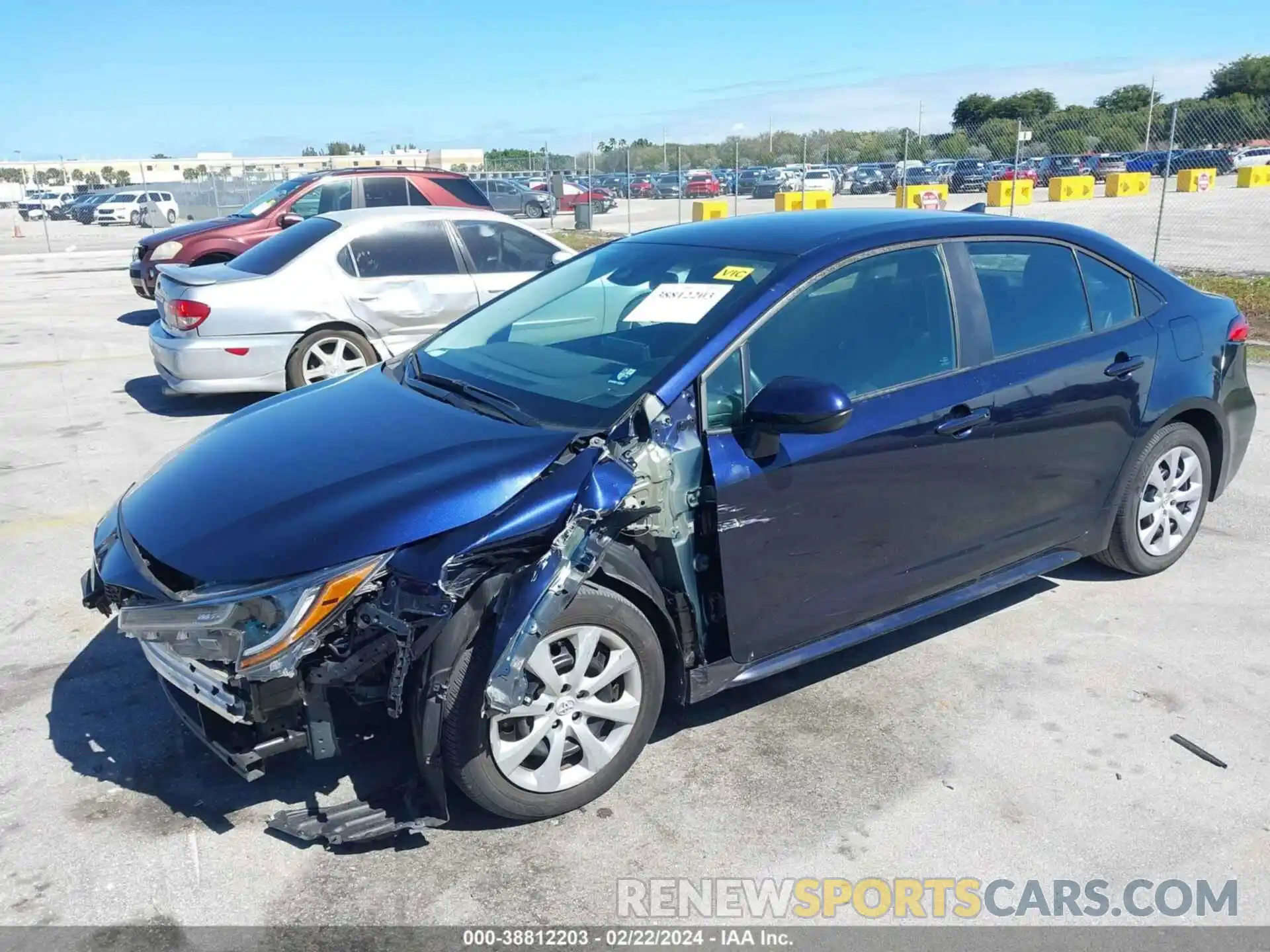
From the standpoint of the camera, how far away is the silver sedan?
769 cm

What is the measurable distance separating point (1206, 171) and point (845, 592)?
140 feet

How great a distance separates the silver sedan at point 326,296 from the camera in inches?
303

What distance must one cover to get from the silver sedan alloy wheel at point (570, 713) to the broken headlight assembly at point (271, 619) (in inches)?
21.4

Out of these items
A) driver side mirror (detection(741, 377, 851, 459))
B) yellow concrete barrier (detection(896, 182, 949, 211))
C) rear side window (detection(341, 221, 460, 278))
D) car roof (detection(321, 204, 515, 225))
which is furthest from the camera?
yellow concrete barrier (detection(896, 182, 949, 211))

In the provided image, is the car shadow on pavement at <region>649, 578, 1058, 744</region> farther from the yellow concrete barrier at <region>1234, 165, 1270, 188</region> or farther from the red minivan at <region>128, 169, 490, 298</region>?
the yellow concrete barrier at <region>1234, 165, 1270, 188</region>

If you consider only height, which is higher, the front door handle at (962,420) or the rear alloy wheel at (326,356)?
the front door handle at (962,420)

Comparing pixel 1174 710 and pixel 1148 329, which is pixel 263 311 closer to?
pixel 1148 329

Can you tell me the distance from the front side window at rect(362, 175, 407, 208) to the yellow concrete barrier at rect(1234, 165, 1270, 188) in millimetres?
37519

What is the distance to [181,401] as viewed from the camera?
8.80 meters

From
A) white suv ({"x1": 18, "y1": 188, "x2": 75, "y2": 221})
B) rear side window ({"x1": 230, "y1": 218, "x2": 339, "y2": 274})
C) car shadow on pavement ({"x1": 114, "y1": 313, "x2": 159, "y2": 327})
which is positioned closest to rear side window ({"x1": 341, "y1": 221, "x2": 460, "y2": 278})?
rear side window ({"x1": 230, "y1": 218, "x2": 339, "y2": 274})

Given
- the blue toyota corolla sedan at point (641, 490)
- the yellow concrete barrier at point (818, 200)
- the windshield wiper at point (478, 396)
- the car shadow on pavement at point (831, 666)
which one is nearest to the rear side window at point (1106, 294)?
the blue toyota corolla sedan at point (641, 490)

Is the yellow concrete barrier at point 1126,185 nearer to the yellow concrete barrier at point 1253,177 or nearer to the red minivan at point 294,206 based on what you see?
the yellow concrete barrier at point 1253,177

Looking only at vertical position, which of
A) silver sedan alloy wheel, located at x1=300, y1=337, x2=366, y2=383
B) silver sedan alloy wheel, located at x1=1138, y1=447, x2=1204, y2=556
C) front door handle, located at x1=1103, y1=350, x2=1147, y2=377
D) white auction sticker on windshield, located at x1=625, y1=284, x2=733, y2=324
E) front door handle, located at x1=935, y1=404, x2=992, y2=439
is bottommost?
silver sedan alloy wheel, located at x1=1138, y1=447, x2=1204, y2=556

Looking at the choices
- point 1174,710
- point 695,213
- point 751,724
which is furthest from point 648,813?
point 695,213
